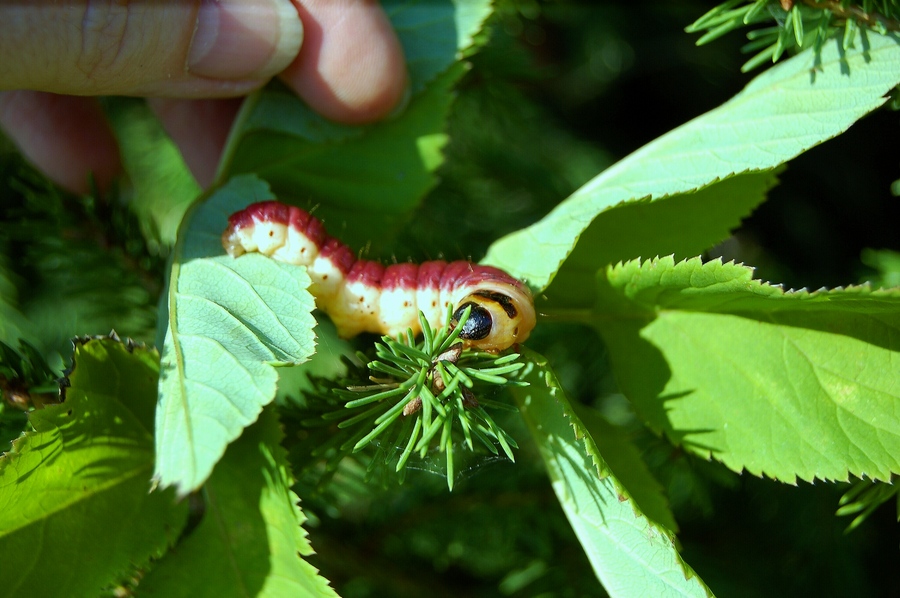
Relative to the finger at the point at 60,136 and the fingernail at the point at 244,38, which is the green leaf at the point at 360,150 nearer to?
the fingernail at the point at 244,38

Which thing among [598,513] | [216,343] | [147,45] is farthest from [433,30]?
[598,513]

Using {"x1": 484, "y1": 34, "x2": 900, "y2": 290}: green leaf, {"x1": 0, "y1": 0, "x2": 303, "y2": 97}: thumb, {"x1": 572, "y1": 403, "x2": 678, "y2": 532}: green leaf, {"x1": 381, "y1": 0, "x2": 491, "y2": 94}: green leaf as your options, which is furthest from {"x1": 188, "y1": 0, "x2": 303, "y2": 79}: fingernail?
{"x1": 572, "y1": 403, "x2": 678, "y2": 532}: green leaf

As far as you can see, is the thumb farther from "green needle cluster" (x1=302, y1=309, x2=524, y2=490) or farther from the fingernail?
"green needle cluster" (x1=302, y1=309, x2=524, y2=490)

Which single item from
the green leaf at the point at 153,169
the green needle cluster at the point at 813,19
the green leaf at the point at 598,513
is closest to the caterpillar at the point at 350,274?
the green leaf at the point at 598,513

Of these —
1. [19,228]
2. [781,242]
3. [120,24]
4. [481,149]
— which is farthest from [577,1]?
[19,228]

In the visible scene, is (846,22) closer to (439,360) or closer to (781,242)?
(439,360)

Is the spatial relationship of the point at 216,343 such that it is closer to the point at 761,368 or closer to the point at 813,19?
the point at 761,368

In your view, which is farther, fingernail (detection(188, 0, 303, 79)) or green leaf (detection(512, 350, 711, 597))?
fingernail (detection(188, 0, 303, 79))
